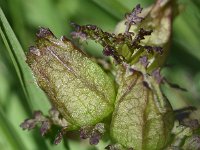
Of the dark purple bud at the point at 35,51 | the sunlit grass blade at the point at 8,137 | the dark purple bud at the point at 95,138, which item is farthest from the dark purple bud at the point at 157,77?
the sunlit grass blade at the point at 8,137

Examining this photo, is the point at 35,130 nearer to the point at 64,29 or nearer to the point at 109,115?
the point at 109,115

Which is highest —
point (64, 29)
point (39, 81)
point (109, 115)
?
point (64, 29)

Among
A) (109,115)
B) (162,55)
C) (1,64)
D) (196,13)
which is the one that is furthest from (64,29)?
(109,115)

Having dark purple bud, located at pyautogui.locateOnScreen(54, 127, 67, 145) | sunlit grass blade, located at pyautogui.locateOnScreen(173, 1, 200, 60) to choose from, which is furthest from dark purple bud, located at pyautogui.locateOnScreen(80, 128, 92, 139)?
sunlit grass blade, located at pyautogui.locateOnScreen(173, 1, 200, 60)

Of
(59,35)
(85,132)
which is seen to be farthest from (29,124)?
(59,35)

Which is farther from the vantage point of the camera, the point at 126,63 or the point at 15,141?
the point at 15,141

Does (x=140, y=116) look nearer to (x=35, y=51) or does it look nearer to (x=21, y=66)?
(x=35, y=51)

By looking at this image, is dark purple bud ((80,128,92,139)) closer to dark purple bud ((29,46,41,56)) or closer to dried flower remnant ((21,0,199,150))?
dried flower remnant ((21,0,199,150))

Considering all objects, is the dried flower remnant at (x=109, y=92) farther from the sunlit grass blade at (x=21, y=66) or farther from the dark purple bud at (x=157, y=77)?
the sunlit grass blade at (x=21, y=66)
